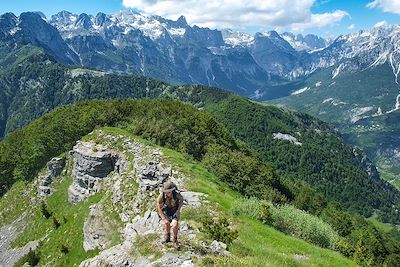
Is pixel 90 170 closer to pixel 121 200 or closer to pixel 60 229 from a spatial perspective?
pixel 60 229

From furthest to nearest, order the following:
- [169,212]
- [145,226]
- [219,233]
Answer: [145,226] < [219,233] < [169,212]

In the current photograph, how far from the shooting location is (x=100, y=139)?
74.8 metres

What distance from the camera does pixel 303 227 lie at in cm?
3950

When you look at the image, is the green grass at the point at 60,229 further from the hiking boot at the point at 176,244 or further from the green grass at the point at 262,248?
the hiking boot at the point at 176,244

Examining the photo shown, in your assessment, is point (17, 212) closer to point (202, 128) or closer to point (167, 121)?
point (167, 121)

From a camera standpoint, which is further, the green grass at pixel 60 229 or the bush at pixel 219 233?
the green grass at pixel 60 229

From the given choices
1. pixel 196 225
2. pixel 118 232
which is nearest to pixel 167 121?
pixel 118 232

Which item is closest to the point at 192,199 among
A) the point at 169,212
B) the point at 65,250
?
the point at 169,212

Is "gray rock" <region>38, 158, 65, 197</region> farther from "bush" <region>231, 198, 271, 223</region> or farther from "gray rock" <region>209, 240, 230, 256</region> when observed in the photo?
"gray rock" <region>209, 240, 230, 256</region>

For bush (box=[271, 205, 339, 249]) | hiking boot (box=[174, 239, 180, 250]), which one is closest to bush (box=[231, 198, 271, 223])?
bush (box=[271, 205, 339, 249])

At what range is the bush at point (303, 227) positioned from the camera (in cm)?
3922

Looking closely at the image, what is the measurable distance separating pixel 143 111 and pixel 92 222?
155ft

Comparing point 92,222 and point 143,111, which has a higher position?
point 143,111

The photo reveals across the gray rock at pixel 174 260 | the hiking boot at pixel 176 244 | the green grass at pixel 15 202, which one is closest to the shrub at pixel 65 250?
the green grass at pixel 15 202
